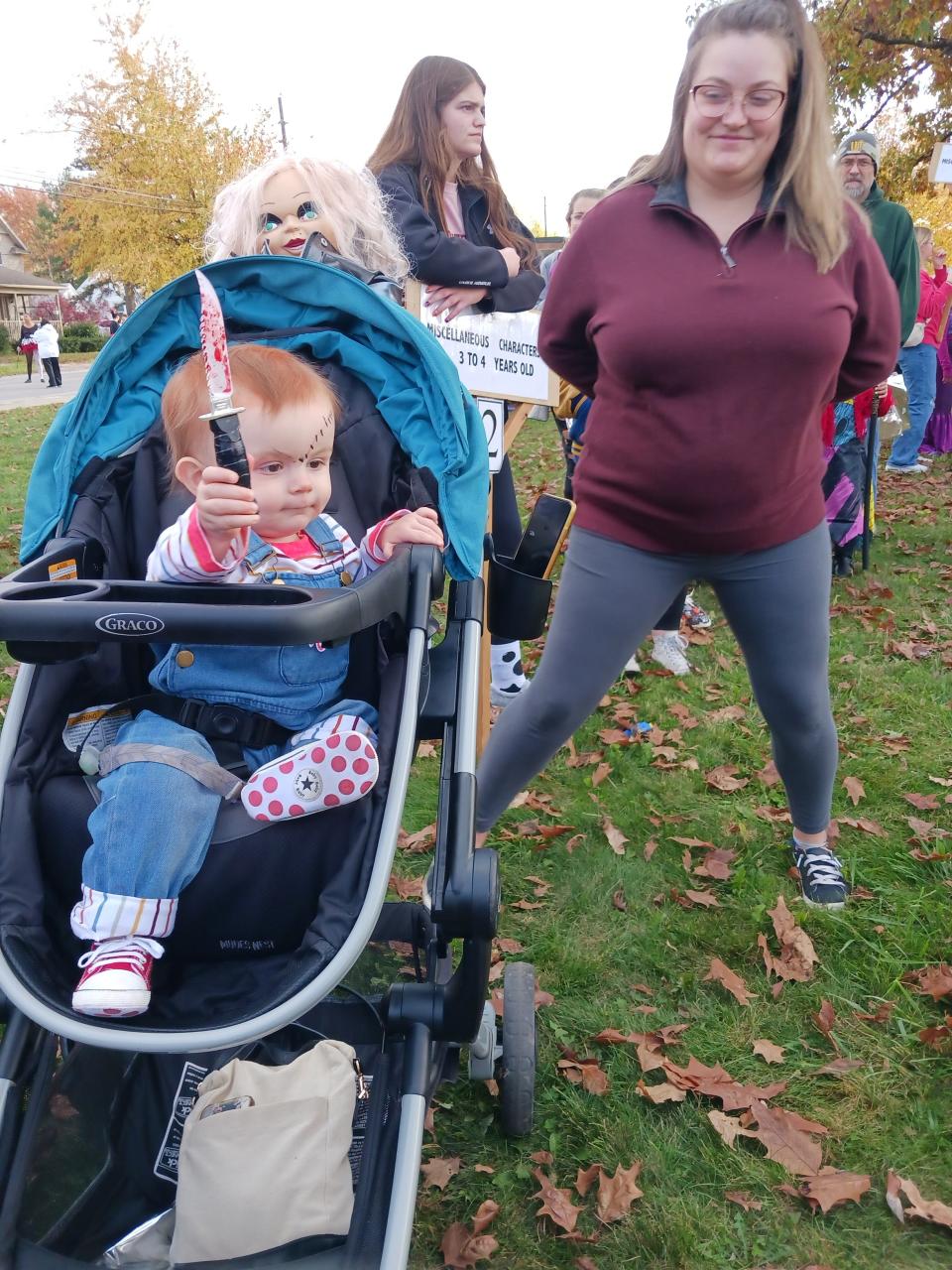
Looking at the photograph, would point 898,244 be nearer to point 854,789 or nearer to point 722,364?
point 854,789

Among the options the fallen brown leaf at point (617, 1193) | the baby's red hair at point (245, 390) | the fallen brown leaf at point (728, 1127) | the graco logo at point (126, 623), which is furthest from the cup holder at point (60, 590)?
the fallen brown leaf at point (728, 1127)

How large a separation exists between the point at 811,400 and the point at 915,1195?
70.8 inches

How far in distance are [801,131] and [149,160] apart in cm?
2984

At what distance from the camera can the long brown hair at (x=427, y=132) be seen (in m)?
3.39

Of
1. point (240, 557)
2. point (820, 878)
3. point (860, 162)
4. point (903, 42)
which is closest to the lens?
point (240, 557)

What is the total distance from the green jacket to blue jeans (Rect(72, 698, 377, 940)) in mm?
5573

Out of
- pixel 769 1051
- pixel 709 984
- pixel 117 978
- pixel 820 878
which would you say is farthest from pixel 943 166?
pixel 117 978

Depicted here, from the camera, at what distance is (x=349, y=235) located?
277 cm

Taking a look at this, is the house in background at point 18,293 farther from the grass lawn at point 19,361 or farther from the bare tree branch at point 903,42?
the bare tree branch at point 903,42

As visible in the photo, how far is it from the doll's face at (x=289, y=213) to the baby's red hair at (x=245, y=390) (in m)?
0.73

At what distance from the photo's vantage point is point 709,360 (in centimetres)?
231

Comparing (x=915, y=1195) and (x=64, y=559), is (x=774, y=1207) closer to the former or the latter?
(x=915, y=1195)

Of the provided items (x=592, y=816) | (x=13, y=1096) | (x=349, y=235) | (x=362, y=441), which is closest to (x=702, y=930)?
(x=592, y=816)

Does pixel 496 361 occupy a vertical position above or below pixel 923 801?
above
